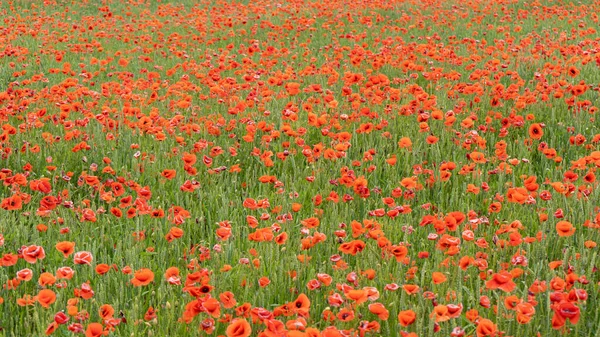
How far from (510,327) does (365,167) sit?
199 cm

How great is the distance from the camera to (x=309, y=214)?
11.4ft

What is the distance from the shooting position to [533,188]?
2.87 m

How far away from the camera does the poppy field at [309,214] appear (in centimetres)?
225

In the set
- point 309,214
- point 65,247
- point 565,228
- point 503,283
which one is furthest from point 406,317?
point 309,214

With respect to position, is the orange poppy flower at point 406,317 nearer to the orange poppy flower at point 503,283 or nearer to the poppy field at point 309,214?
the poppy field at point 309,214

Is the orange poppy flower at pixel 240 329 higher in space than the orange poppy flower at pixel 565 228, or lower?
lower

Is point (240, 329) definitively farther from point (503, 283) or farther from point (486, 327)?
point (503, 283)

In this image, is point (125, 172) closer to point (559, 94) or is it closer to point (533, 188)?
point (533, 188)

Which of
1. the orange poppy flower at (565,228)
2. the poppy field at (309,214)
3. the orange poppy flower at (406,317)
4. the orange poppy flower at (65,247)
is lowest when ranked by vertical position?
the poppy field at (309,214)

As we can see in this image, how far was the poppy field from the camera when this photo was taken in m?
2.25

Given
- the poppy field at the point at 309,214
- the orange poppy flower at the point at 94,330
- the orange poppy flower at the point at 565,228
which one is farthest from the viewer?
the orange poppy flower at the point at 565,228

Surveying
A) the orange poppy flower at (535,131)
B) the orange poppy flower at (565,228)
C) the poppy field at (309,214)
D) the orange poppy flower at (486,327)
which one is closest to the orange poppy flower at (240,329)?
the poppy field at (309,214)

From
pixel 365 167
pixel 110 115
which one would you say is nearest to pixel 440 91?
pixel 365 167

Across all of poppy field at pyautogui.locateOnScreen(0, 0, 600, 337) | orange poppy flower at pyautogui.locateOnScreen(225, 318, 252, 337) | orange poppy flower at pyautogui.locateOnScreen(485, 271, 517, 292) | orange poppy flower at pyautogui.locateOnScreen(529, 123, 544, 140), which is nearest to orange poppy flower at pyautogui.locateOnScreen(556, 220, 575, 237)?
poppy field at pyautogui.locateOnScreen(0, 0, 600, 337)
